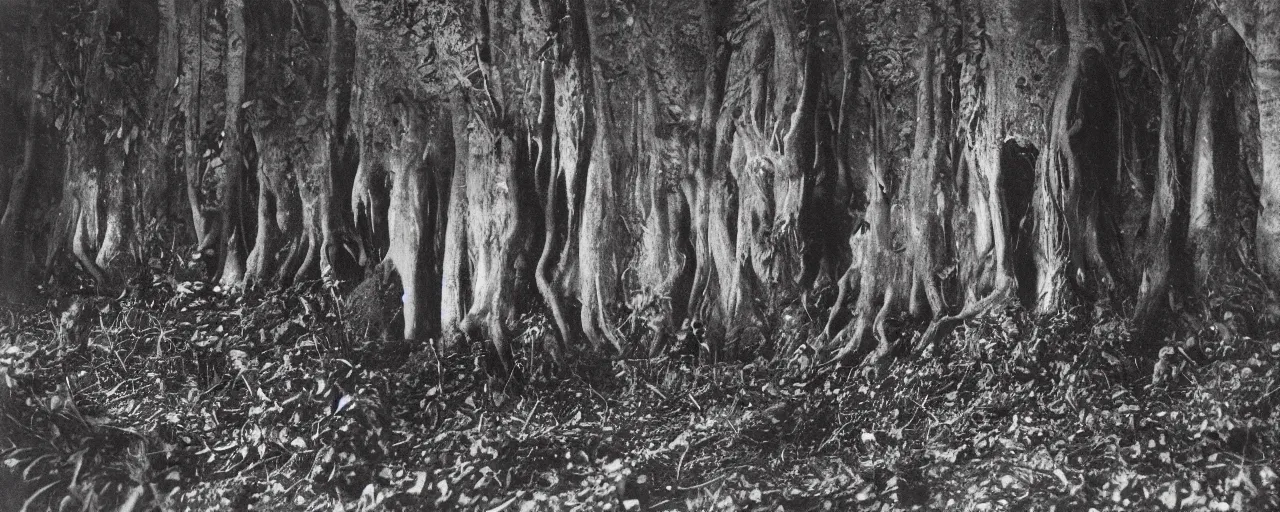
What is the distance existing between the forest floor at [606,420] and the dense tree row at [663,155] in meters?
0.10

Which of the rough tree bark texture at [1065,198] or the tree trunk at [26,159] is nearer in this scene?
the rough tree bark texture at [1065,198]

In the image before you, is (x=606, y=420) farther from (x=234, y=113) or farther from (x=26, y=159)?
(x=26, y=159)

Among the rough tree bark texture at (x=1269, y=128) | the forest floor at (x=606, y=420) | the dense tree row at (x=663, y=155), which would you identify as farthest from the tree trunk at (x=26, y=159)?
the rough tree bark texture at (x=1269, y=128)

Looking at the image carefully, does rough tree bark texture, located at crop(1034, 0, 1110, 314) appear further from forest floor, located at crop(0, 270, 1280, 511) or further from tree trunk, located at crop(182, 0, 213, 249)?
tree trunk, located at crop(182, 0, 213, 249)

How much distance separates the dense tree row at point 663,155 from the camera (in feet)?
6.98

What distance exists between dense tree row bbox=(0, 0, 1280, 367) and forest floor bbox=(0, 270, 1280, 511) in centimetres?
10

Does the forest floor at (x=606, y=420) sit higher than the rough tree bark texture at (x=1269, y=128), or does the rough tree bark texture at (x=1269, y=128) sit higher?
the rough tree bark texture at (x=1269, y=128)

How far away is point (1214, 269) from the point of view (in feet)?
6.85

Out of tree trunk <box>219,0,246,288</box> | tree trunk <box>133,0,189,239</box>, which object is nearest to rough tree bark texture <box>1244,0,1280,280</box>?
tree trunk <box>219,0,246,288</box>

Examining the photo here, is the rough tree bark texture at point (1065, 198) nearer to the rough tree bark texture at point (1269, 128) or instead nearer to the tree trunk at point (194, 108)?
the rough tree bark texture at point (1269, 128)

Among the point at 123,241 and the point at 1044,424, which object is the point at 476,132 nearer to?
the point at 123,241

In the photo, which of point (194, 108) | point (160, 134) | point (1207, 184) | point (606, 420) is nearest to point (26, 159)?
point (160, 134)

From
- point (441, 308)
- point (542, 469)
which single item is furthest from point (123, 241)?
point (542, 469)

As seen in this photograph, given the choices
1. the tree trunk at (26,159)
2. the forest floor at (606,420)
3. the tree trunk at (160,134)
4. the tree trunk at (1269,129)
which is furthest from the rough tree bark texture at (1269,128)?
the tree trunk at (26,159)
